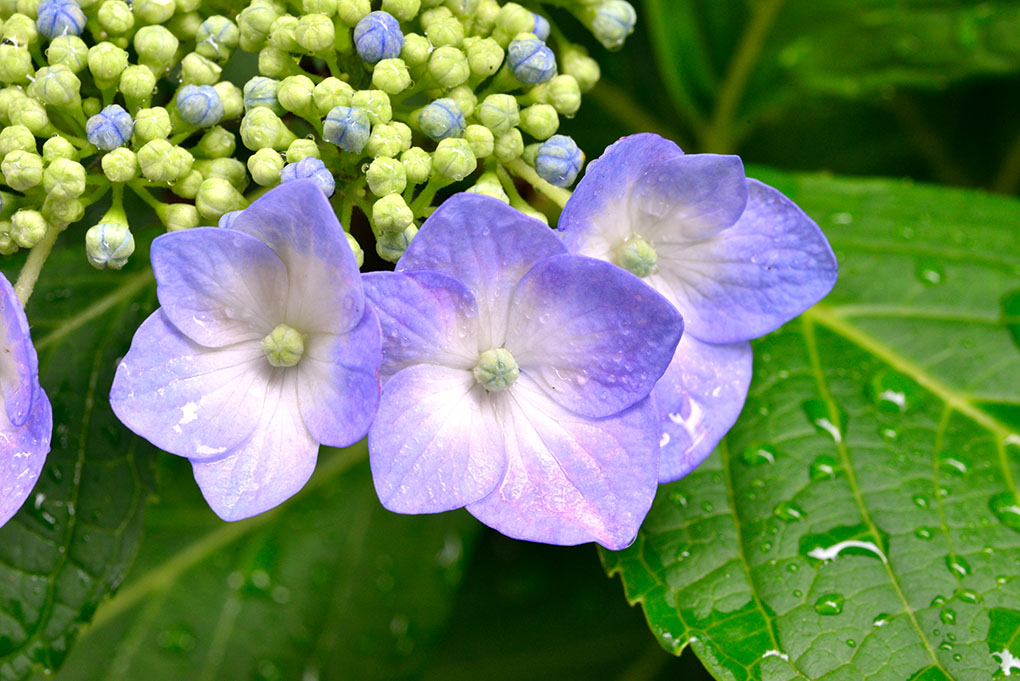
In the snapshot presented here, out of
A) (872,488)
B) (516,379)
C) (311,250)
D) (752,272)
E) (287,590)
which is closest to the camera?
(311,250)

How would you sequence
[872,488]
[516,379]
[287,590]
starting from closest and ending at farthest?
[516,379] → [872,488] → [287,590]

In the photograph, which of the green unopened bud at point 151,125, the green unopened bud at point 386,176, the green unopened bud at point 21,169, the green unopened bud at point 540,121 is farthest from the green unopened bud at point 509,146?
the green unopened bud at point 21,169

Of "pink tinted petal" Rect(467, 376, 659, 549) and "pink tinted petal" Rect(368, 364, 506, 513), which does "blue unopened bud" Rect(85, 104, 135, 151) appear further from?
"pink tinted petal" Rect(467, 376, 659, 549)

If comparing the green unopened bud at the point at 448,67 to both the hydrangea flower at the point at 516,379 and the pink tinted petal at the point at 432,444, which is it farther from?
the pink tinted petal at the point at 432,444

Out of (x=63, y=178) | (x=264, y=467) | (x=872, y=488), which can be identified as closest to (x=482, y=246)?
(x=264, y=467)

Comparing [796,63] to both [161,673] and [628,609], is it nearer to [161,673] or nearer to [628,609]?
[628,609]

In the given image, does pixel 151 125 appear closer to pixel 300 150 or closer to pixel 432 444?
pixel 300 150

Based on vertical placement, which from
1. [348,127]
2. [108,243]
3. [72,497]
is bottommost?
[72,497]
